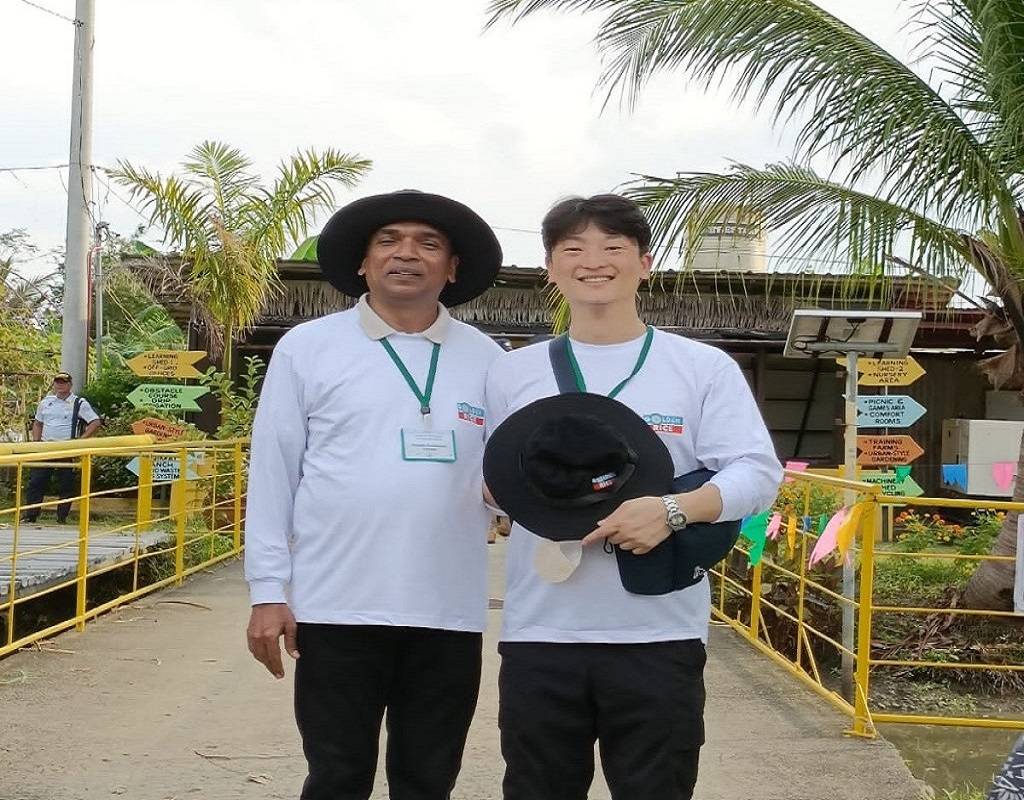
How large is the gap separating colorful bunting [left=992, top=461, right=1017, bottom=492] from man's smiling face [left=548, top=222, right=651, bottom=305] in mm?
10976

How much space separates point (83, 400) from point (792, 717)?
9.10 m

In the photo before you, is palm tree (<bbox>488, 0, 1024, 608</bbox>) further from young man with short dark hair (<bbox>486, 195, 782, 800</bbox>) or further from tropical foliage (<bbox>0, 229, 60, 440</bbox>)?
tropical foliage (<bbox>0, 229, 60, 440</bbox>)

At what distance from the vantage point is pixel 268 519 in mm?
2697

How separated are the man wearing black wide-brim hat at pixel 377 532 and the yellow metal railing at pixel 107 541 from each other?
311cm

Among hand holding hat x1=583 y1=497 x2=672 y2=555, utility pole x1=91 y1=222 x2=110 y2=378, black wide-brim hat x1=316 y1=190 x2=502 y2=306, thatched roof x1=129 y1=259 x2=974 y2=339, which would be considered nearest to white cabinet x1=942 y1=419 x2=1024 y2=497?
thatched roof x1=129 y1=259 x2=974 y2=339

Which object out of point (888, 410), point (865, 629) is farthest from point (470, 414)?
point (888, 410)

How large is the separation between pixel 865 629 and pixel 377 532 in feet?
10.5

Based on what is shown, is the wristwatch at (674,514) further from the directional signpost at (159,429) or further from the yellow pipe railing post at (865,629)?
the directional signpost at (159,429)

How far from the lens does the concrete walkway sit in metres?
4.17

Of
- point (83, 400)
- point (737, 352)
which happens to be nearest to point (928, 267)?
point (737, 352)

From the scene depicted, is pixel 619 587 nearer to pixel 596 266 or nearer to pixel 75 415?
pixel 596 266

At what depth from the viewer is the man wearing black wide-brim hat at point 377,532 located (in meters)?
2.65

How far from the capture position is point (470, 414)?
2734mm

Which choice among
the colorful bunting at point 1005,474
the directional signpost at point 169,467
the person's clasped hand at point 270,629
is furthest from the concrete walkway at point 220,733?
the colorful bunting at point 1005,474
